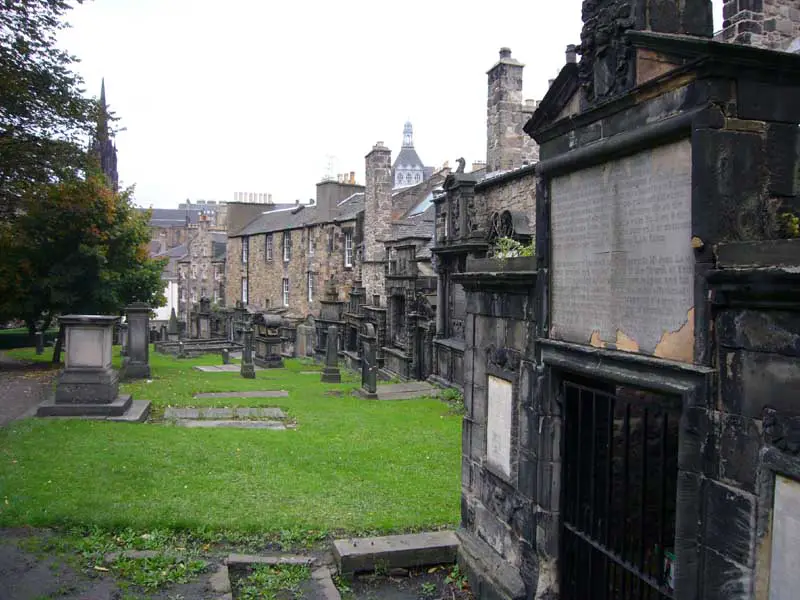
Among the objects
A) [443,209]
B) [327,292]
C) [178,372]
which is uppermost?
[443,209]

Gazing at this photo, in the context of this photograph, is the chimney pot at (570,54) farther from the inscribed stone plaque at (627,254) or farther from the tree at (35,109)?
the tree at (35,109)

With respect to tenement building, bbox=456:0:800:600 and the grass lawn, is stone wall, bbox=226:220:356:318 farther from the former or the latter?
tenement building, bbox=456:0:800:600

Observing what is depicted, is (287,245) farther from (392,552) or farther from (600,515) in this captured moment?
(600,515)

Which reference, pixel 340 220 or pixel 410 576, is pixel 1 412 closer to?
pixel 410 576

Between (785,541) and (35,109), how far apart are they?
1873 cm

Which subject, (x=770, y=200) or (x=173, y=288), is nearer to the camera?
(x=770, y=200)

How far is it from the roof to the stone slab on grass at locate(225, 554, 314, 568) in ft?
97.9

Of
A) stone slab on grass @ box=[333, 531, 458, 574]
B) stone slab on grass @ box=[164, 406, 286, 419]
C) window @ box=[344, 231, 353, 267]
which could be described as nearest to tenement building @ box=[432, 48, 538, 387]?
stone slab on grass @ box=[164, 406, 286, 419]

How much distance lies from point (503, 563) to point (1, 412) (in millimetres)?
12176

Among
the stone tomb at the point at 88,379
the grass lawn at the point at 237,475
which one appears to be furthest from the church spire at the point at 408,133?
the stone tomb at the point at 88,379

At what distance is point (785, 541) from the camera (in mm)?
3121

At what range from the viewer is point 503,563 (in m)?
5.88

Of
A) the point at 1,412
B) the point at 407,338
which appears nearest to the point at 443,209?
the point at 407,338

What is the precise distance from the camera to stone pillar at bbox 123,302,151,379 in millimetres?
20297
